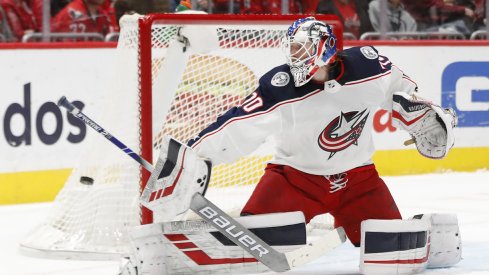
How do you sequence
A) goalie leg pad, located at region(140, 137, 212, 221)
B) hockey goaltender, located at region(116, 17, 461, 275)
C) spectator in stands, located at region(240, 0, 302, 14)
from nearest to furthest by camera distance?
goalie leg pad, located at region(140, 137, 212, 221) → hockey goaltender, located at region(116, 17, 461, 275) → spectator in stands, located at region(240, 0, 302, 14)

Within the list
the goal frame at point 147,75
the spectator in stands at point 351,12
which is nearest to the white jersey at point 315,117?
the goal frame at point 147,75

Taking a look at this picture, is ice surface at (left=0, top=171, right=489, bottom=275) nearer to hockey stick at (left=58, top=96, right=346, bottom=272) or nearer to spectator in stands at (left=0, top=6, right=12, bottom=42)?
hockey stick at (left=58, top=96, right=346, bottom=272)

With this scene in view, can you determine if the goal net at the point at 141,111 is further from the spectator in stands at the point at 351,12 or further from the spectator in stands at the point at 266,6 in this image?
the spectator in stands at the point at 351,12

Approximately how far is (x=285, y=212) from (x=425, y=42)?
3744 millimetres

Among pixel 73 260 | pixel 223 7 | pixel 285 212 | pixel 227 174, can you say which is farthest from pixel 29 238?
pixel 223 7

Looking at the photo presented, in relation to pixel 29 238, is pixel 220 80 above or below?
above

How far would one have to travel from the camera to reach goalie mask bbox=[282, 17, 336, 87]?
3625 millimetres

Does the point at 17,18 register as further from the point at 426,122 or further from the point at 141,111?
the point at 426,122

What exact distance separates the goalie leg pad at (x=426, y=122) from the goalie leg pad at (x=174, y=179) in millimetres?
732

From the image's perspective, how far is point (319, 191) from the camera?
12.5 ft

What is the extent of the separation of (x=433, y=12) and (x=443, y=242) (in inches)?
160

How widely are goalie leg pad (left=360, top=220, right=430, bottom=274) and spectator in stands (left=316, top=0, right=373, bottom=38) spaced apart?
3645 mm

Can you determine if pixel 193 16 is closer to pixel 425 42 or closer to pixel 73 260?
pixel 73 260

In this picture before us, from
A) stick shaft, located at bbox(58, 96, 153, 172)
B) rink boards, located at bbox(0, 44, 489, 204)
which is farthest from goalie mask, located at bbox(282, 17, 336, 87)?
rink boards, located at bbox(0, 44, 489, 204)
